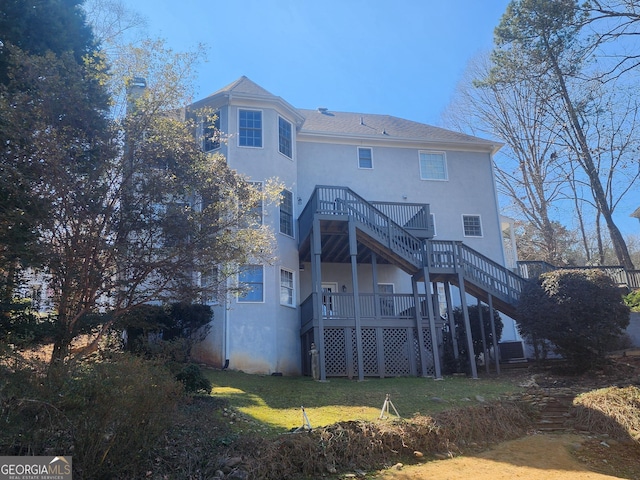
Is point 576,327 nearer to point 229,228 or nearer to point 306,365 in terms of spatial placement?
point 306,365

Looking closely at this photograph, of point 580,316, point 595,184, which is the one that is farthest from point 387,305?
point 595,184

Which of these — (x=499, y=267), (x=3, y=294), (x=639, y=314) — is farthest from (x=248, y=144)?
(x=639, y=314)

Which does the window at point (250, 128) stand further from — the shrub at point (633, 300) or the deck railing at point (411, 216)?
the shrub at point (633, 300)

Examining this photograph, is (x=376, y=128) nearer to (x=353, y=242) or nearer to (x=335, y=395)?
(x=353, y=242)

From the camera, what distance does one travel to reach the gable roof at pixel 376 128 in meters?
22.2

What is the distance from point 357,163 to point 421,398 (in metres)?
12.4

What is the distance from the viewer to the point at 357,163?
2170 cm

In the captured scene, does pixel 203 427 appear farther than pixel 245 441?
Yes

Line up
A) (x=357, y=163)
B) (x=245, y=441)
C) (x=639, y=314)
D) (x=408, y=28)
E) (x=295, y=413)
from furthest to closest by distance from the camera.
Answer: (x=357, y=163) < (x=639, y=314) < (x=408, y=28) < (x=295, y=413) < (x=245, y=441)

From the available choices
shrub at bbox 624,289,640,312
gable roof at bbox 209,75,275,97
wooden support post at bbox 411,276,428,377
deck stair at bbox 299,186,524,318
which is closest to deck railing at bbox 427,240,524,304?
deck stair at bbox 299,186,524,318

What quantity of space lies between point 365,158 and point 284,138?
4043mm

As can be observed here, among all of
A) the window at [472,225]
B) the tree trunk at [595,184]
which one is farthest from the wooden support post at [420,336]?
the tree trunk at [595,184]

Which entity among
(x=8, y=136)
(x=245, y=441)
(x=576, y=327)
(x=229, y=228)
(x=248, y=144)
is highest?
(x=248, y=144)

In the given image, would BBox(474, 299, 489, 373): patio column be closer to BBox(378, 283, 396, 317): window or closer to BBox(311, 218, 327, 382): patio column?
BBox(378, 283, 396, 317): window
